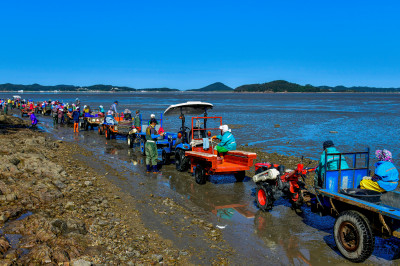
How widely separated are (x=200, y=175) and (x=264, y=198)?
8.99ft

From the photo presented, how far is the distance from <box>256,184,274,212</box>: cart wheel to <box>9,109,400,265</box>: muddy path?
18 cm

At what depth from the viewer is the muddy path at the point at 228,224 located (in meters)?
5.64

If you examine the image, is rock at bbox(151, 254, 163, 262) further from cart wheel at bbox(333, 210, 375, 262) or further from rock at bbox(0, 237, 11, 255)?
cart wheel at bbox(333, 210, 375, 262)

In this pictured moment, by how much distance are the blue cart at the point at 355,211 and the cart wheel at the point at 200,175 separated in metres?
4.10

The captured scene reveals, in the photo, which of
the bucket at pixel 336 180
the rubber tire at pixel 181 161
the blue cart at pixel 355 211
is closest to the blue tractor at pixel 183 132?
the rubber tire at pixel 181 161

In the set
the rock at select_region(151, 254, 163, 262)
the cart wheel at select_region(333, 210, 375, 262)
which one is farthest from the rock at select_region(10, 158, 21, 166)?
the cart wheel at select_region(333, 210, 375, 262)

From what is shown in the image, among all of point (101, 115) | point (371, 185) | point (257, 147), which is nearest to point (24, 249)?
point (371, 185)

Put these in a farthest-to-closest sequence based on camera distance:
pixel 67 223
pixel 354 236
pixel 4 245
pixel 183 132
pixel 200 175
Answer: pixel 183 132, pixel 200 175, pixel 67 223, pixel 354 236, pixel 4 245

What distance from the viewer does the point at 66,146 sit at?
16.8m

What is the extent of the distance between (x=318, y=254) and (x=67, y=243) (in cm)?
442

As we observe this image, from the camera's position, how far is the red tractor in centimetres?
734

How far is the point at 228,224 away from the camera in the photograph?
700 centimetres

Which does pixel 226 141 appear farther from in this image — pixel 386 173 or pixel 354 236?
pixel 354 236

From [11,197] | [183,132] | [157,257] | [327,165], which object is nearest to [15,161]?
[11,197]
